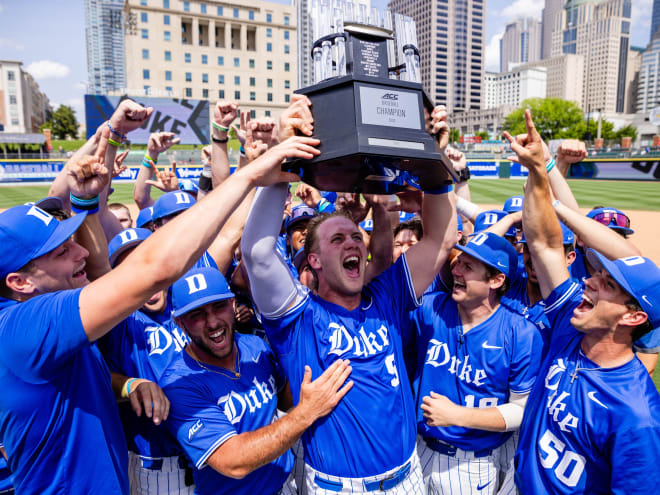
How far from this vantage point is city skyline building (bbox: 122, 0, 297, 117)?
228ft

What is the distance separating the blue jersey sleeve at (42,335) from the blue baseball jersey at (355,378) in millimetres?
975

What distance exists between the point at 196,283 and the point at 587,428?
83.0 inches

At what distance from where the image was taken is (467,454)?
2.65m

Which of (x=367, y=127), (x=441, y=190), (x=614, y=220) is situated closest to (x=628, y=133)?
(x=614, y=220)

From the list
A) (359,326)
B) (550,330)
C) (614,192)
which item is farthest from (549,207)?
(614,192)

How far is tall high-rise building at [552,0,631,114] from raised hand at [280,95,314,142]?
163 m

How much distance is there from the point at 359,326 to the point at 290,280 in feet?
1.55

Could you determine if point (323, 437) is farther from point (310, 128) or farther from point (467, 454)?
point (310, 128)

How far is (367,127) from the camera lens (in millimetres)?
1890

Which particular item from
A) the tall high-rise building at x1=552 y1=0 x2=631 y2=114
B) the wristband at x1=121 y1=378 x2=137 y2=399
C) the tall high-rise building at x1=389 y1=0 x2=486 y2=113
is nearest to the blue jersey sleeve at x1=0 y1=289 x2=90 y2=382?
the wristband at x1=121 y1=378 x2=137 y2=399

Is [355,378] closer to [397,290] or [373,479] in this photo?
[373,479]

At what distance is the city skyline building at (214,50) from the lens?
69500 millimetres

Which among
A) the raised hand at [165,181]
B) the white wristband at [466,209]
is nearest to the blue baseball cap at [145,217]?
the raised hand at [165,181]

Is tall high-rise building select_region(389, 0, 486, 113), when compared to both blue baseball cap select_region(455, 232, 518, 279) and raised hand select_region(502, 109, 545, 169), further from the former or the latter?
raised hand select_region(502, 109, 545, 169)
